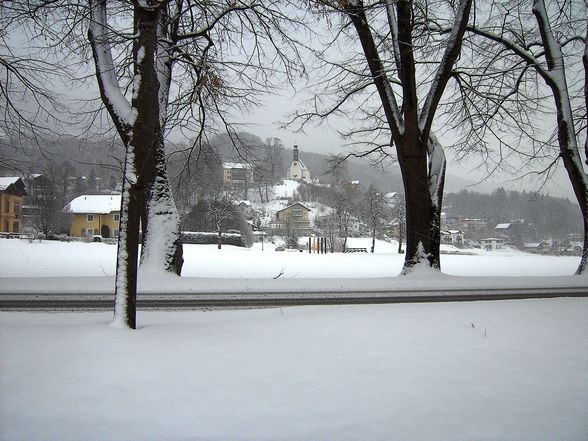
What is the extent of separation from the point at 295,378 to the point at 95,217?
44.7 meters

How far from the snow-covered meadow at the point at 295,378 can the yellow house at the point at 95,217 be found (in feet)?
124

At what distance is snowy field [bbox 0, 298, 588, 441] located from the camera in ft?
10.2

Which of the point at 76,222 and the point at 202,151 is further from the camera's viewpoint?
the point at 76,222

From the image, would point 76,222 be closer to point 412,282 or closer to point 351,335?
point 412,282

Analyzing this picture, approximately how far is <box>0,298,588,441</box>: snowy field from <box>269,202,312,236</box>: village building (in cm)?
6780

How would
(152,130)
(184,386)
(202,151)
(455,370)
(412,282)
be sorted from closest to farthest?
(184,386) → (455,370) → (152,130) → (412,282) → (202,151)

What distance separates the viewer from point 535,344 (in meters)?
5.16

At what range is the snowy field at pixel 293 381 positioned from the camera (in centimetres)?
310

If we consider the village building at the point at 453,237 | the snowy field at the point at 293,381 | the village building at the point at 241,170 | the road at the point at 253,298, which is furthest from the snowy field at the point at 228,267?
the village building at the point at 453,237

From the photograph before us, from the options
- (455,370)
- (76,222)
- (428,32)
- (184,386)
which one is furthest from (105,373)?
(76,222)

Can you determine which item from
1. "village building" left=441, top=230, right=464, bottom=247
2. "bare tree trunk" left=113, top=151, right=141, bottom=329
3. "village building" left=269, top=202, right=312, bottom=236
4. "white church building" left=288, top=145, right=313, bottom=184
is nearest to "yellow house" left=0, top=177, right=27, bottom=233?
"bare tree trunk" left=113, top=151, right=141, bottom=329

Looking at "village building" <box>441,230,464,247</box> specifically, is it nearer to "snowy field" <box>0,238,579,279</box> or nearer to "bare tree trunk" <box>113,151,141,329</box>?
"snowy field" <box>0,238,579,279</box>

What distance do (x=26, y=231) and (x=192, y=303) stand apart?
27197 millimetres

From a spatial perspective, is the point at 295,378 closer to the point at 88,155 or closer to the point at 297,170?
the point at 88,155
